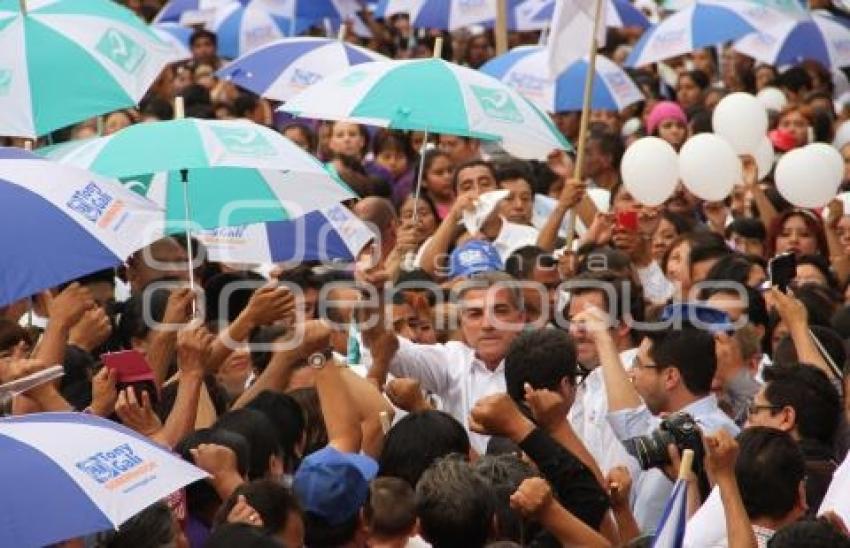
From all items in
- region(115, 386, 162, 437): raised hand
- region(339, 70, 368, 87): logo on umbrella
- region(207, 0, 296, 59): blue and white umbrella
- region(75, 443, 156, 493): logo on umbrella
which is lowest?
region(207, 0, 296, 59): blue and white umbrella

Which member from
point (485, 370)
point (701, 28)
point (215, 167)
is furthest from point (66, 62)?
point (701, 28)

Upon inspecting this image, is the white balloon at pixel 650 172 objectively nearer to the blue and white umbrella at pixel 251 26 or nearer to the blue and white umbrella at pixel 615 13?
the blue and white umbrella at pixel 615 13

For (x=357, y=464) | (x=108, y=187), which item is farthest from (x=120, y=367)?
(x=357, y=464)

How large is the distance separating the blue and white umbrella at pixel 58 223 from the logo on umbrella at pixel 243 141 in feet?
2.76

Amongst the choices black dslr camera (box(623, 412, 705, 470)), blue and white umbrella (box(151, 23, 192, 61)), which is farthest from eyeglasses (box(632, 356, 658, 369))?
blue and white umbrella (box(151, 23, 192, 61))

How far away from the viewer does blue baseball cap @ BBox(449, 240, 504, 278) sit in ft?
32.6

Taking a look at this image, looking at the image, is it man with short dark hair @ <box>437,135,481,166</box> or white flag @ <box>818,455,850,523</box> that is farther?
man with short dark hair @ <box>437,135,481,166</box>

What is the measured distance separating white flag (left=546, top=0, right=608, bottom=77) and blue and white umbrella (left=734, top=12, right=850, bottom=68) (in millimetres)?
4456

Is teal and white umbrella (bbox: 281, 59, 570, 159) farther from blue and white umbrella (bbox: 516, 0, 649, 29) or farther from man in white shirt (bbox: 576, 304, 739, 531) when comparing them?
blue and white umbrella (bbox: 516, 0, 649, 29)

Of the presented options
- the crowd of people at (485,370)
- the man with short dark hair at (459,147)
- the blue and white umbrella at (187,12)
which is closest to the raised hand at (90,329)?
the crowd of people at (485,370)

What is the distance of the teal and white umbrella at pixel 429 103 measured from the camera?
930 centimetres

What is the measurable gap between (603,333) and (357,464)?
1.66 meters

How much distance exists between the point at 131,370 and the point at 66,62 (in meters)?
2.78

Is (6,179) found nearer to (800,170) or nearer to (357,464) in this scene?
(357,464)
